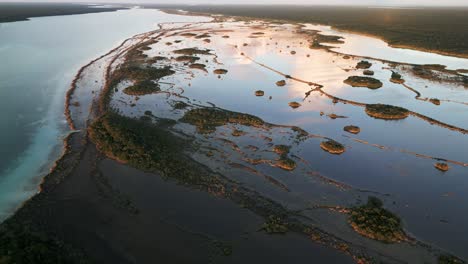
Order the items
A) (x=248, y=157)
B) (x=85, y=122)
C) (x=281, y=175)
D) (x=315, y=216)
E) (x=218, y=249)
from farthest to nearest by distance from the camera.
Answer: (x=85, y=122), (x=248, y=157), (x=281, y=175), (x=315, y=216), (x=218, y=249)

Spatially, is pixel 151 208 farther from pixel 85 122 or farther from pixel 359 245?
pixel 85 122

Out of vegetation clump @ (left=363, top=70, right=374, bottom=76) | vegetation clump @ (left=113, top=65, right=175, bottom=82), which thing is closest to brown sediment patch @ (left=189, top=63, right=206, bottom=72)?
vegetation clump @ (left=113, top=65, right=175, bottom=82)

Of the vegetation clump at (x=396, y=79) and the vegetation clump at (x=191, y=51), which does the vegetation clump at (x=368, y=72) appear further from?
the vegetation clump at (x=191, y=51)

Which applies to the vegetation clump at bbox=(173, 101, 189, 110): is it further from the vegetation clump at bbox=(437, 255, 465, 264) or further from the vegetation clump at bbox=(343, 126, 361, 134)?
the vegetation clump at bbox=(437, 255, 465, 264)

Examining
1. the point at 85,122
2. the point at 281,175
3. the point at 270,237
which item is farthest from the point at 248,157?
the point at 85,122

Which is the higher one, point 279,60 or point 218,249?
point 279,60

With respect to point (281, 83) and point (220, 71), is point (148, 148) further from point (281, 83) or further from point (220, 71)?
point (220, 71)

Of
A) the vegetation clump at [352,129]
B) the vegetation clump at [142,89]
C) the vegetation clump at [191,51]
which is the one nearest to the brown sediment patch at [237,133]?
the vegetation clump at [352,129]

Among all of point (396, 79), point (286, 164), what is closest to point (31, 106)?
point (286, 164)
